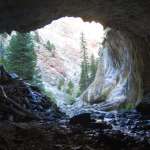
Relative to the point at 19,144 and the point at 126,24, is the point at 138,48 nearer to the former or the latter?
the point at 126,24

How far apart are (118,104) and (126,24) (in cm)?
679

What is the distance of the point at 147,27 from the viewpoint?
17.3 m

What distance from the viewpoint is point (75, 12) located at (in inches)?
610

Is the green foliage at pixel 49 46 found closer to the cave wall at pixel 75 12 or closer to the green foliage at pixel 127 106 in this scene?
the green foliage at pixel 127 106

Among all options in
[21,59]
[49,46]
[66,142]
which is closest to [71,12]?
[66,142]

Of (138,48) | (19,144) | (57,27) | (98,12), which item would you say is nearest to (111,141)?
(19,144)

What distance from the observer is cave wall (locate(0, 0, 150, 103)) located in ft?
42.4

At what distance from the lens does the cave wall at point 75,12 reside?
509 inches

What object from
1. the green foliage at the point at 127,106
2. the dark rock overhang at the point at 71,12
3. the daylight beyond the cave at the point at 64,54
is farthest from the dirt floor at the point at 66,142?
the daylight beyond the cave at the point at 64,54

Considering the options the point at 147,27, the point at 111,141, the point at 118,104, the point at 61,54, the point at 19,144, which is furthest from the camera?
the point at 61,54

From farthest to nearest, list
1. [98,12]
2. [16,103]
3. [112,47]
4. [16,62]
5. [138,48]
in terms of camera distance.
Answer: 1. [16,62]
2. [112,47]
3. [138,48]
4. [98,12]
5. [16,103]

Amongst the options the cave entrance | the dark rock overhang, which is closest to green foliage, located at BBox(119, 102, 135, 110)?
the dark rock overhang

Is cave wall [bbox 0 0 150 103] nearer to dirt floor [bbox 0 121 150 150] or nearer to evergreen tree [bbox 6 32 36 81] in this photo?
dirt floor [bbox 0 121 150 150]

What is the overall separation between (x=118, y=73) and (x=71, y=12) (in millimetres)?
11783
